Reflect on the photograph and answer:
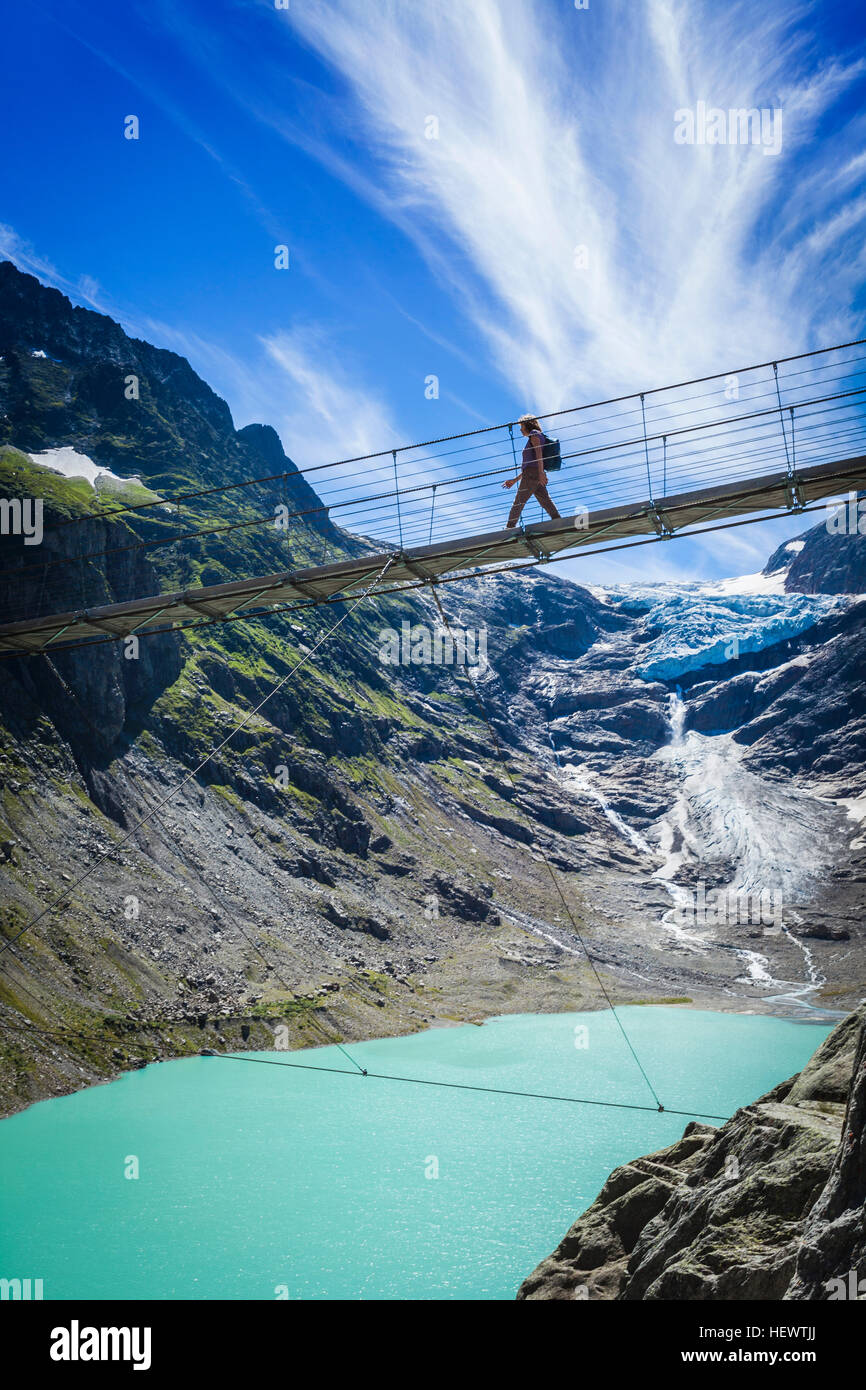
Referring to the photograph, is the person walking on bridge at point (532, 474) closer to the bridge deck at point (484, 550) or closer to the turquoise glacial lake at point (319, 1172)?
the bridge deck at point (484, 550)

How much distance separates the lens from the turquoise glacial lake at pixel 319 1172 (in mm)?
18656

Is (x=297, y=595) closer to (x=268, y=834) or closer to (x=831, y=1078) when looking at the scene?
(x=831, y=1078)

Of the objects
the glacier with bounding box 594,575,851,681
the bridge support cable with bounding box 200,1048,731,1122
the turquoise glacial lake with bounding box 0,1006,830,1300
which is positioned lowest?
the turquoise glacial lake with bounding box 0,1006,830,1300

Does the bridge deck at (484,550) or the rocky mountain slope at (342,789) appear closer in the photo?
the bridge deck at (484,550)

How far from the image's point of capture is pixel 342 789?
87.9m

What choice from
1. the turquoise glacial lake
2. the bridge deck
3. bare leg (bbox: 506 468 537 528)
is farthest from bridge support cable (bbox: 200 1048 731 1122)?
bare leg (bbox: 506 468 537 528)

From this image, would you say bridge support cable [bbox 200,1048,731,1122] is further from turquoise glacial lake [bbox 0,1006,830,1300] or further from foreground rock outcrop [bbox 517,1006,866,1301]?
foreground rock outcrop [bbox 517,1006,866,1301]

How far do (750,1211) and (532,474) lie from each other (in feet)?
33.2

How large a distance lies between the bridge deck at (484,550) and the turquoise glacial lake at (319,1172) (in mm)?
11824

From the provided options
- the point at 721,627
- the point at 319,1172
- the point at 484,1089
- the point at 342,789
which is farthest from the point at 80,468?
the point at 721,627

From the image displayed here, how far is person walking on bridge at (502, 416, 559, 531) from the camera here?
1305cm

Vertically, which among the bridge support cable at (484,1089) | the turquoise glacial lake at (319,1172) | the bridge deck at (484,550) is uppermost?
the bridge deck at (484,550)

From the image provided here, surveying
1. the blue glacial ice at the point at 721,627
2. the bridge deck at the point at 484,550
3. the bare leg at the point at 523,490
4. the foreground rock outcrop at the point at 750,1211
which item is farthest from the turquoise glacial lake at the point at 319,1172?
the blue glacial ice at the point at 721,627

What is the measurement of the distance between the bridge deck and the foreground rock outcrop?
767 cm
